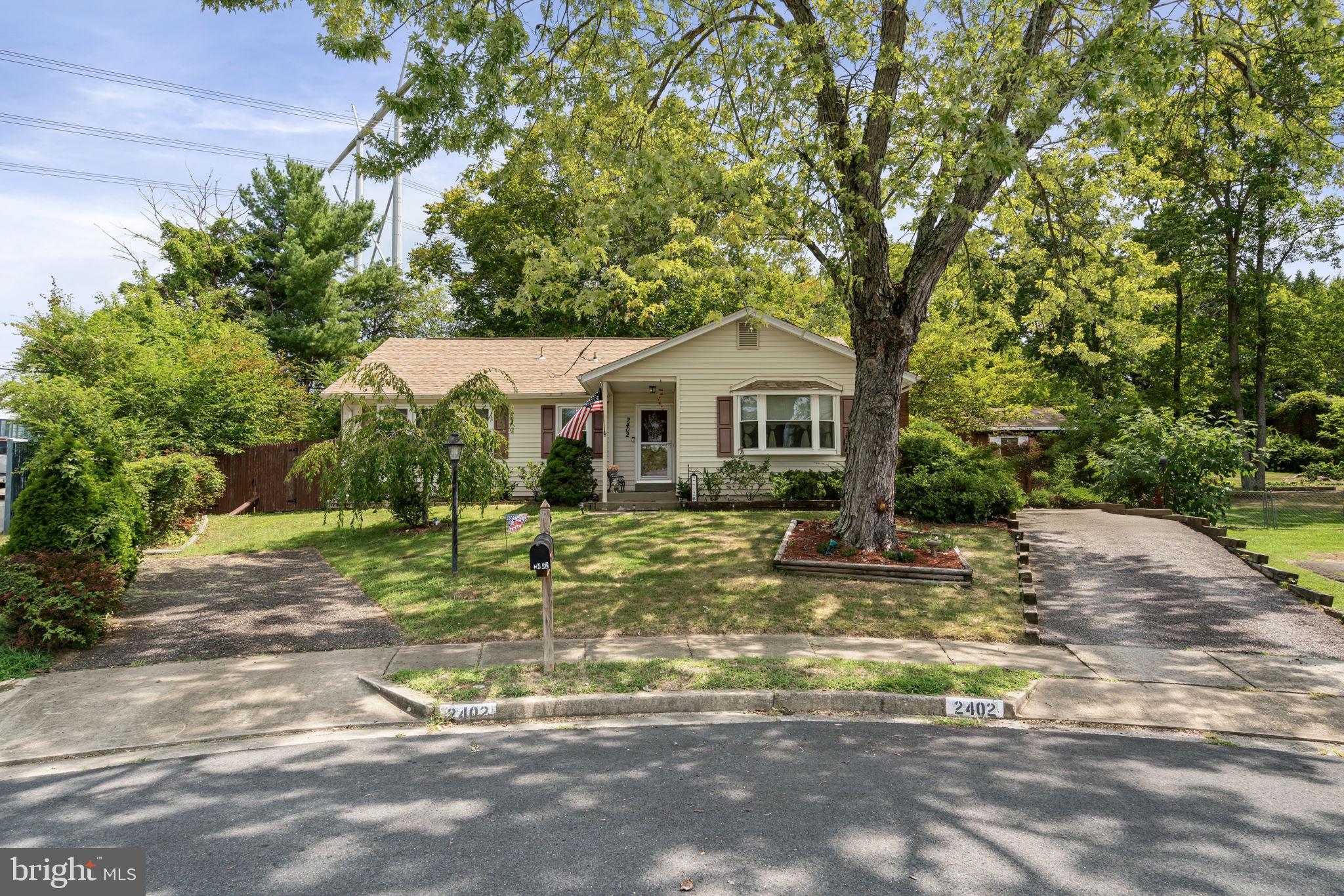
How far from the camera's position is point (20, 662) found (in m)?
6.72

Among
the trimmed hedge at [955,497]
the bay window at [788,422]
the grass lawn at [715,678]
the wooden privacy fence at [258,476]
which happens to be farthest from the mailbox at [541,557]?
the wooden privacy fence at [258,476]

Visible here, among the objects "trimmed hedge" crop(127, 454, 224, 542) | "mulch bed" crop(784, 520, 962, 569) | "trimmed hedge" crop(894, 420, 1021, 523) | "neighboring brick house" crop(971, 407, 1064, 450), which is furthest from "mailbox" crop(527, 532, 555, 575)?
"neighboring brick house" crop(971, 407, 1064, 450)

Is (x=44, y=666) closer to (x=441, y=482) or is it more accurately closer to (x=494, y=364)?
(x=441, y=482)

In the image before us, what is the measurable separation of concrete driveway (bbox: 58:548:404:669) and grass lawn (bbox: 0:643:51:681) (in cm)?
17

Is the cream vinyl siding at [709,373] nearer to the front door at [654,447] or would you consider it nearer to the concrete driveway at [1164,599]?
the front door at [654,447]

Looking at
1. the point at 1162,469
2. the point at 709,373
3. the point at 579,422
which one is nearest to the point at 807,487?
the point at 709,373

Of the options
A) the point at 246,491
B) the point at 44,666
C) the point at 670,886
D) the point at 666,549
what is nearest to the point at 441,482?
the point at 666,549

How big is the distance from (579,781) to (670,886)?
1301 mm

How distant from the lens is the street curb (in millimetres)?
5656

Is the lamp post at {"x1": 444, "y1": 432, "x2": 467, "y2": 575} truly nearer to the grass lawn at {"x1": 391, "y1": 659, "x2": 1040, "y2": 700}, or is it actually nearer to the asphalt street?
the grass lawn at {"x1": 391, "y1": 659, "x2": 1040, "y2": 700}

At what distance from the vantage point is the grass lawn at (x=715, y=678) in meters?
5.94

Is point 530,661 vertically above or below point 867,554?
below

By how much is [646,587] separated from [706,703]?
3.88m

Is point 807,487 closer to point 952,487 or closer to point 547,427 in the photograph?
point 952,487
